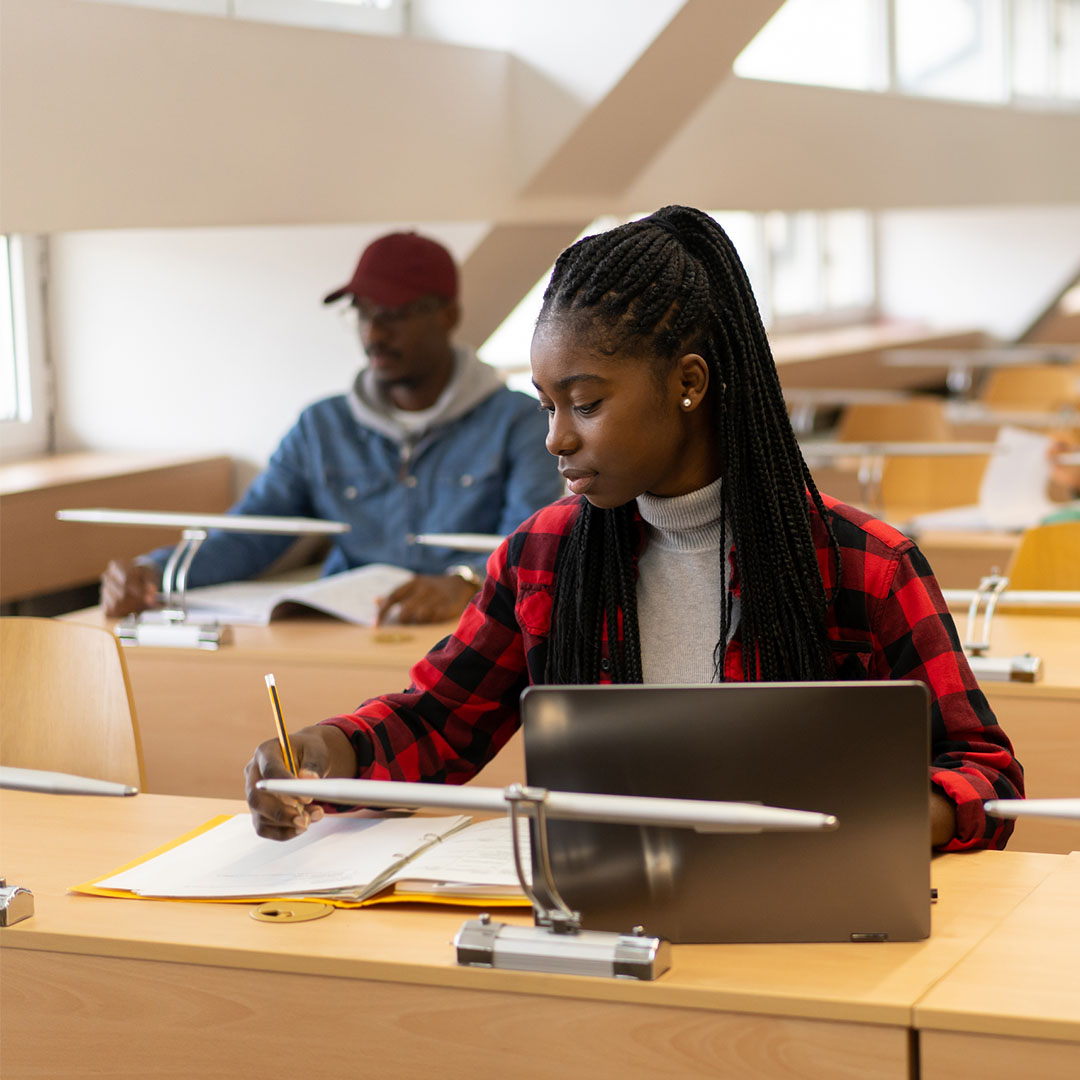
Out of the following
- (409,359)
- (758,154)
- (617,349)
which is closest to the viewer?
(617,349)

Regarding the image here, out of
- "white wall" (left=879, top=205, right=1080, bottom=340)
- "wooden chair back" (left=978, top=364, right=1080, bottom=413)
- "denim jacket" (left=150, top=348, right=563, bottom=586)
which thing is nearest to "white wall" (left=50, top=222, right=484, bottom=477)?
"denim jacket" (left=150, top=348, right=563, bottom=586)

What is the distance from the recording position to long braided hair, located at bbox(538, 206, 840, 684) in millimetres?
1413

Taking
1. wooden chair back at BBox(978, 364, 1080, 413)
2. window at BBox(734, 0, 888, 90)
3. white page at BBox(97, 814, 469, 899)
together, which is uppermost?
window at BBox(734, 0, 888, 90)

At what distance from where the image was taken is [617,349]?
4.58 ft

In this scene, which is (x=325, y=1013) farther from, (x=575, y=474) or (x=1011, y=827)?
(x=1011, y=827)

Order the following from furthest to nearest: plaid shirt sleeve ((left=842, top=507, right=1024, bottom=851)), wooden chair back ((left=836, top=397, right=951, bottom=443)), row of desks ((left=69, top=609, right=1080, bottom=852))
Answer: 1. wooden chair back ((left=836, top=397, right=951, bottom=443))
2. row of desks ((left=69, top=609, right=1080, bottom=852))
3. plaid shirt sleeve ((left=842, top=507, right=1024, bottom=851))

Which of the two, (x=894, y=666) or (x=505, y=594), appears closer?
(x=894, y=666)

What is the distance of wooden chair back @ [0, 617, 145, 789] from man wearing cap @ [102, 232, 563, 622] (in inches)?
35.3

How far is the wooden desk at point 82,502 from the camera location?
3074mm

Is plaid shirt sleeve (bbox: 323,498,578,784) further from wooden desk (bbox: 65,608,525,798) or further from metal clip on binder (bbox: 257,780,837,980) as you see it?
wooden desk (bbox: 65,608,525,798)

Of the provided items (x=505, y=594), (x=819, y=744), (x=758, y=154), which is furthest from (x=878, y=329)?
(x=819, y=744)

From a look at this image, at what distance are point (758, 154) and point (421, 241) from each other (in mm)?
1320

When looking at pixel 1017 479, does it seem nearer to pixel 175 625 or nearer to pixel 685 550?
pixel 175 625

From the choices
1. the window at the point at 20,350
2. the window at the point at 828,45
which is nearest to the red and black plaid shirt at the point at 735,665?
the window at the point at 20,350
